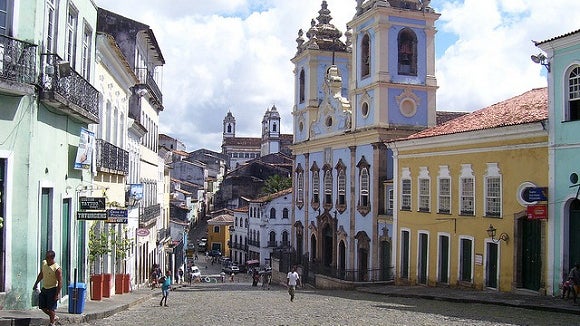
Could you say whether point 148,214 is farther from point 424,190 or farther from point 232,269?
point 232,269

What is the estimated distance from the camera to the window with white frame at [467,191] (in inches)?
898

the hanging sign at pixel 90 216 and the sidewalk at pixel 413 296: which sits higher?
the hanging sign at pixel 90 216

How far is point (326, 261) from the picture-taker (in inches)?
1494

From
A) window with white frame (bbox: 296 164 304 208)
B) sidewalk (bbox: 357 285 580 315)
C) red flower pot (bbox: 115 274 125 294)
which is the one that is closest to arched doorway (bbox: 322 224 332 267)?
window with white frame (bbox: 296 164 304 208)

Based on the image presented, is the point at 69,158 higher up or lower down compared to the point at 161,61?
lower down

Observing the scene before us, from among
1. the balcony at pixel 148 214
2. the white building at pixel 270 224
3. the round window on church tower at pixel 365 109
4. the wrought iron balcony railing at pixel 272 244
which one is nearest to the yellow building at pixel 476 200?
the round window on church tower at pixel 365 109

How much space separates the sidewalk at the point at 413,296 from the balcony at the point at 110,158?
11.6 feet

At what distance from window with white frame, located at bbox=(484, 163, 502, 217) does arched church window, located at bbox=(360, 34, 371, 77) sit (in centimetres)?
1279

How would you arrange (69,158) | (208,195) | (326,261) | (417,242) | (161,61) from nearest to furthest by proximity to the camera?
(69,158) → (417,242) → (161,61) → (326,261) → (208,195)

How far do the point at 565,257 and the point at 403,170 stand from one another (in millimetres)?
10176

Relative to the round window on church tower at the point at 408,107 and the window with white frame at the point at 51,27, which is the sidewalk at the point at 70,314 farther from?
the round window on church tower at the point at 408,107

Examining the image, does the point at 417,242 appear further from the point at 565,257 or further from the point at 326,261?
the point at 326,261

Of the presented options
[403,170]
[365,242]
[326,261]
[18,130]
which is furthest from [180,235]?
[18,130]

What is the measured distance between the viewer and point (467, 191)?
2314 cm
